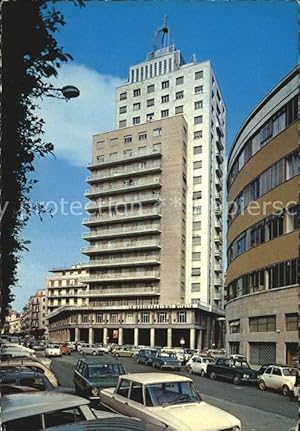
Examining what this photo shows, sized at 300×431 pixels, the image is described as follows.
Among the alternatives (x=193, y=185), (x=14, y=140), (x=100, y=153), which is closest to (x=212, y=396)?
(x=193, y=185)

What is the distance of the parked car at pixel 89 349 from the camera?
Answer: 19.2 ft

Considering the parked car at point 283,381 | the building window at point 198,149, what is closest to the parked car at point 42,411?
the parked car at point 283,381

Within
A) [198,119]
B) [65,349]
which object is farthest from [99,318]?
[198,119]

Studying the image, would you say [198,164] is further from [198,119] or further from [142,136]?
[142,136]

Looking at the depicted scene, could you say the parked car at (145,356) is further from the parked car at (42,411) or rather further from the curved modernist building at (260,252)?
the curved modernist building at (260,252)

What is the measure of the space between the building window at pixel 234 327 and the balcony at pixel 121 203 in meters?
15.6

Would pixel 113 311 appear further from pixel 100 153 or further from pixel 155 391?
pixel 100 153

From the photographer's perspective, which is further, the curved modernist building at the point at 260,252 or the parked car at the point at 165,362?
the curved modernist building at the point at 260,252

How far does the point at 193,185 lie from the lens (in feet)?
20.6

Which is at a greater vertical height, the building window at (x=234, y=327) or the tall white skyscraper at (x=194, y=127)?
the tall white skyscraper at (x=194, y=127)

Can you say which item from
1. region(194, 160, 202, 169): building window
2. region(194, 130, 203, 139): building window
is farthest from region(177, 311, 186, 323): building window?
region(194, 130, 203, 139): building window

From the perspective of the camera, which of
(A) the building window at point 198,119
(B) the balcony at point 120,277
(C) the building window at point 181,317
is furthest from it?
(C) the building window at point 181,317

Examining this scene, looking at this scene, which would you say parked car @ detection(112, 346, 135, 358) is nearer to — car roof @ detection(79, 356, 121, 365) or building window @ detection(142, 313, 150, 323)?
car roof @ detection(79, 356, 121, 365)

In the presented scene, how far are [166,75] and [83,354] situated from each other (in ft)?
12.0
